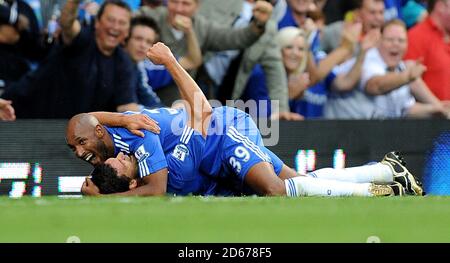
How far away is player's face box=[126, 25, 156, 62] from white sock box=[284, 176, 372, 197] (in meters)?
3.65

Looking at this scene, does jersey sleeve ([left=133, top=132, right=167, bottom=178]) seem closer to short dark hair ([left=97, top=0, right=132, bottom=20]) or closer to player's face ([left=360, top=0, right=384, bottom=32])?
short dark hair ([left=97, top=0, right=132, bottom=20])

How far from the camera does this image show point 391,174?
31.1ft

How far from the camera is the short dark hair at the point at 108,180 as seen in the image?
8.58 metres

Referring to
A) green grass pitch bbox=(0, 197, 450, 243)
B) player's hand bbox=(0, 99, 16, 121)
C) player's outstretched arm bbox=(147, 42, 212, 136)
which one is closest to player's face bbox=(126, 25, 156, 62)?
player's hand bbox=(0, 99, 16, 121)

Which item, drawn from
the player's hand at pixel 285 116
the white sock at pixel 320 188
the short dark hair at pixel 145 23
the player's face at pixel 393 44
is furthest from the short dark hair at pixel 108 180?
the player's face at pixel 393 44

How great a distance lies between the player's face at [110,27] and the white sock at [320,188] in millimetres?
3616

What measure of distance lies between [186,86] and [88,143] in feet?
3.41

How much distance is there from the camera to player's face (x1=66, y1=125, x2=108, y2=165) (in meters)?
8.61

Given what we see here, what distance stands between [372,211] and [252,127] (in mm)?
2618

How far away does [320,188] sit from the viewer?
29.2 feet

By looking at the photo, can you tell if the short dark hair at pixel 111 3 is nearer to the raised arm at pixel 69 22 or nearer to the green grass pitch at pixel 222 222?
the raised arm at pixel 69 22

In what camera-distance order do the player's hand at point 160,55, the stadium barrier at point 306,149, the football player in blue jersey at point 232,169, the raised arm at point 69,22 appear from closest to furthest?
the football player in blue jersey at point 232,169 < the player's hand at point 160,55 < the stadium barrier at point 306,149 < the raised arm at point 69,22
